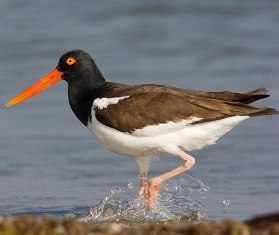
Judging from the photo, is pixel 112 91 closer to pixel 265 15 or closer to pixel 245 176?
pixel 245 176

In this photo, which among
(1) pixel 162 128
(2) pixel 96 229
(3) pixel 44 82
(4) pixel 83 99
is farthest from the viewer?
(3) pixel 44 82

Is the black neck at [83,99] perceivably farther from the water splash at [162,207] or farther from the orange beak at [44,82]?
the water splash at [162,207]

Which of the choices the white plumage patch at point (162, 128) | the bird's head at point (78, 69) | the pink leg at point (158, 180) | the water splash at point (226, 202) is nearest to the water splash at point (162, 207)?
the pink leg at point (158, 180)

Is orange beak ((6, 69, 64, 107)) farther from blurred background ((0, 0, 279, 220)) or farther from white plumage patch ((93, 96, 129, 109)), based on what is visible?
blurred background ((0, 0, 279, 220))

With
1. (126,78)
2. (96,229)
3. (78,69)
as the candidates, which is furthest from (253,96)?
(126,78)

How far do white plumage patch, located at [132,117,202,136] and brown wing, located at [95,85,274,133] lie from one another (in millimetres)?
26

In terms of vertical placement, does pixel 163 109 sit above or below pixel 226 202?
above

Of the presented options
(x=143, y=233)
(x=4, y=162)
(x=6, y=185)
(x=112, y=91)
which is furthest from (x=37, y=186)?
(x=143, y=233)

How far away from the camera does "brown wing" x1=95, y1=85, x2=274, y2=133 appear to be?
6.89 meters

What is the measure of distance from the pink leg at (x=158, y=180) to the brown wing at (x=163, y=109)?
1.21 ft

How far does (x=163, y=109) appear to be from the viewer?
22.9ft

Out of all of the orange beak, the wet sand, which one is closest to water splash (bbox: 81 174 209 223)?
the orange beak

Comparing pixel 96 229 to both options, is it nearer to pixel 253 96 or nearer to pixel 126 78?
pixel 253 96

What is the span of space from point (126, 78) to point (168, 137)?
15.3 feet
